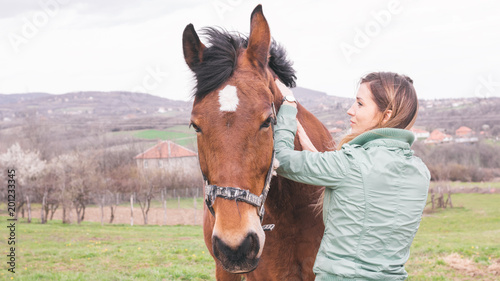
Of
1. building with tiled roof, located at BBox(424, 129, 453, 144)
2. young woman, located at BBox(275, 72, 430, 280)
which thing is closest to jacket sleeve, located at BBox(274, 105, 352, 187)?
young woman, located at BBox(275, 72, 430, 280)

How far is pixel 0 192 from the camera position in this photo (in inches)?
1157

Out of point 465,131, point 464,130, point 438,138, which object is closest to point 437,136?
point 438,138

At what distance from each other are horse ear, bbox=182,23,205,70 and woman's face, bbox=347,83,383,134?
1.08 metres

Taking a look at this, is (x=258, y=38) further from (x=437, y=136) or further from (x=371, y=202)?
(x=437, y=136)

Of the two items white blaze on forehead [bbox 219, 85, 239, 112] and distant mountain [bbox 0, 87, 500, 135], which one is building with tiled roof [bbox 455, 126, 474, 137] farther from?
white blaze on forehead [bbox 219, 85, 239, 112]

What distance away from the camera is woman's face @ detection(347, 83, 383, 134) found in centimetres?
257

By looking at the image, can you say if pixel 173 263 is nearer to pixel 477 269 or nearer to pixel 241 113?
pixel 477 269

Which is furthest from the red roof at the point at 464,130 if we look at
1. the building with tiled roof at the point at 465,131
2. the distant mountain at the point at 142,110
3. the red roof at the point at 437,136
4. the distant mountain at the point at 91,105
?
the distant mountain at the point at 91,105

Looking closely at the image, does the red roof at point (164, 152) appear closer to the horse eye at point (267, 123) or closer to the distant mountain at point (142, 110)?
the distant mountain at point (142, 110)

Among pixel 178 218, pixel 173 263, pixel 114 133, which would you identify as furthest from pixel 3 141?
pixel 173 263

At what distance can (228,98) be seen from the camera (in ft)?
7.77

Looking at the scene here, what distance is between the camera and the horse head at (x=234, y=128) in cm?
218

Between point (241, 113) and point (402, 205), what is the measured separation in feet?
3.45

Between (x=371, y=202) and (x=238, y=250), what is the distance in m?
0.79
